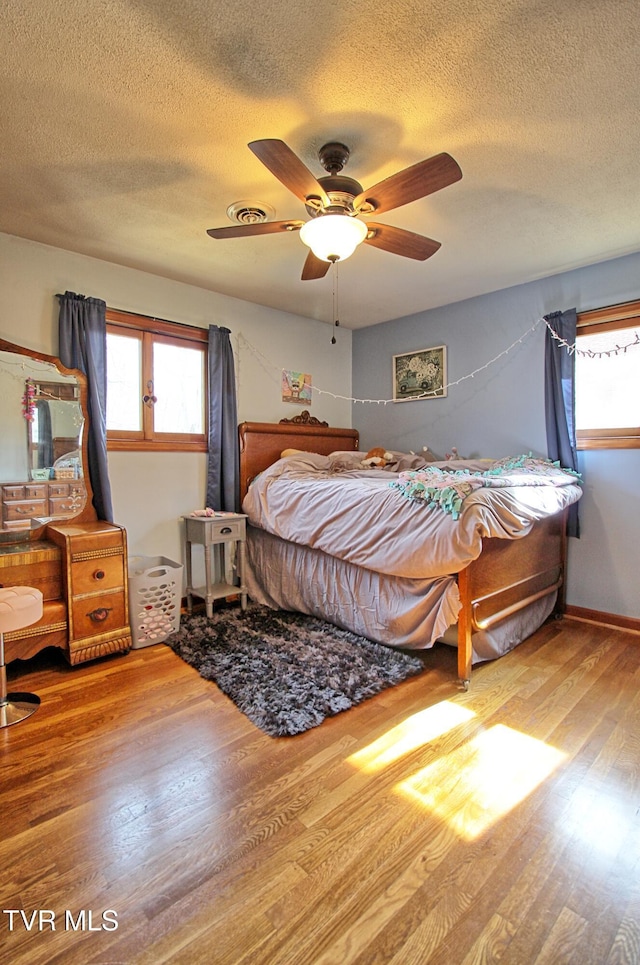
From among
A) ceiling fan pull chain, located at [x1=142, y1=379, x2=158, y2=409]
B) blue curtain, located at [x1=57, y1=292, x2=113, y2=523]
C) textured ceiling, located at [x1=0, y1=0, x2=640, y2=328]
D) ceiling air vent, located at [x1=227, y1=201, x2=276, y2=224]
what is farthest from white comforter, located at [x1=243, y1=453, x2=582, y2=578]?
ceiling air vent, located at [x1=227, y1=201, x2=276, y2=224]

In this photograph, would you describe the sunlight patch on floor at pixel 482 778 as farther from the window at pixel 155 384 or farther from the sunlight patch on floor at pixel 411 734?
the window at pixel 155 384

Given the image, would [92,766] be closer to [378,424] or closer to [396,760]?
[396,760]

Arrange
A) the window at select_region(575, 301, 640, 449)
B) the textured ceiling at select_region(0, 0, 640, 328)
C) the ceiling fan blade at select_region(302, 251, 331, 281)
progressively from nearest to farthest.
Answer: the textured ceiling at select_region(0, 0, 640, 328)
the ceiling fan blade at select_region(302, 251, 331, 281)
the window at select_region(575, 301, 640, 449)

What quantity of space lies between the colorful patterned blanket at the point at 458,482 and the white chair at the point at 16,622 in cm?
183

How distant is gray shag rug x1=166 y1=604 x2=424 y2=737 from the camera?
197 centimetres

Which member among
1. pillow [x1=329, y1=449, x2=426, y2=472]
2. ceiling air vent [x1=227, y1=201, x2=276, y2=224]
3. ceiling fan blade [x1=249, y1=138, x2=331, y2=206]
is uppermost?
ceiling air vent [x1=227, y1=201, x2=276, y2=224]

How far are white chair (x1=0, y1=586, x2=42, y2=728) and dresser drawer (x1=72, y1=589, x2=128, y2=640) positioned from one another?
37 centimetres

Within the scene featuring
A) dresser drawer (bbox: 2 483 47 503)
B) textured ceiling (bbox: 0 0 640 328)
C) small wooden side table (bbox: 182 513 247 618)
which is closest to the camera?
textured ceiling (bbox: 0 0 640 328)

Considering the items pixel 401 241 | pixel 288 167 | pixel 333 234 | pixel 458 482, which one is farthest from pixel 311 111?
pixel 458 482

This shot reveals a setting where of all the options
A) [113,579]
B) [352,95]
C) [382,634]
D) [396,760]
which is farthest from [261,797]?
[352,95]

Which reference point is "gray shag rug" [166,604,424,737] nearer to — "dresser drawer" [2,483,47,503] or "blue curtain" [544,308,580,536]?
"dresser drawer" [2,483,47,503]

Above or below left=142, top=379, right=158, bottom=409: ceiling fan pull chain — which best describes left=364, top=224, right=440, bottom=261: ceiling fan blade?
above

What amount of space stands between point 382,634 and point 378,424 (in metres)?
2.38

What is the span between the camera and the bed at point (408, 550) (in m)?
2.17
